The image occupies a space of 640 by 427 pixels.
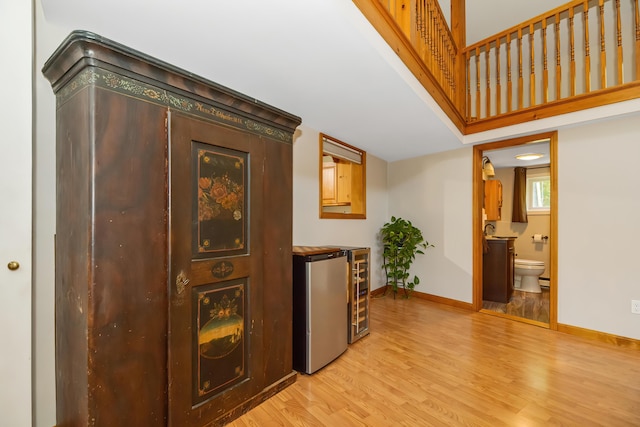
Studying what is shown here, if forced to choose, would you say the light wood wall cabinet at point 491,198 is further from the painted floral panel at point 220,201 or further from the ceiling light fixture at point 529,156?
the painted floral panel at point 220,201

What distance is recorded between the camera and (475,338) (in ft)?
9.17

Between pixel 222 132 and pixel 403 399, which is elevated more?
pixel 222 132

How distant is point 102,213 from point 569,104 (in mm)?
3908

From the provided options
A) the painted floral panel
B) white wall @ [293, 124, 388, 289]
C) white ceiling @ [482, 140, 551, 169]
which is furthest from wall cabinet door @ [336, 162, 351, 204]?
the painted floral panel

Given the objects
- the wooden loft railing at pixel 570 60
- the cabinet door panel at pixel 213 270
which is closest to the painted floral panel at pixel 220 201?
the cabinet door panel at pixel 213 270

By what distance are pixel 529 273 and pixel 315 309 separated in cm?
433

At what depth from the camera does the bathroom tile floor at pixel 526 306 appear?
3467 mm

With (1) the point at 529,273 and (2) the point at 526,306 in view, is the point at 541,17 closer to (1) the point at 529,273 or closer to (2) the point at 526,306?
(2) the point at 526,306

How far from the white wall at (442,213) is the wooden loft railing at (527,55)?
660 mm

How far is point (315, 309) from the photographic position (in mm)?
2135

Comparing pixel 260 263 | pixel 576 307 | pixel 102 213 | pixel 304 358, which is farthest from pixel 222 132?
pixel 576 307

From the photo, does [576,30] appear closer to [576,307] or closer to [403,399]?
[576,307]

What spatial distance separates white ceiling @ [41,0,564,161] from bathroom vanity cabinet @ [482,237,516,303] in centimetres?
237

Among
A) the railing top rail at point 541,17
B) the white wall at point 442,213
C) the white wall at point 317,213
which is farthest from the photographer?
the white wall at point 442,213
